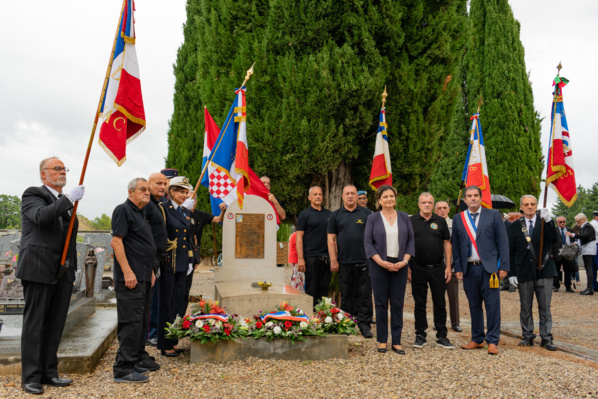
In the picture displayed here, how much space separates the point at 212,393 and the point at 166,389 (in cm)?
41

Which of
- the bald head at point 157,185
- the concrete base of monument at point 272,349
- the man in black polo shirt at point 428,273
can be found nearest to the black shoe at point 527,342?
the man in black polo shirt at point 428,273

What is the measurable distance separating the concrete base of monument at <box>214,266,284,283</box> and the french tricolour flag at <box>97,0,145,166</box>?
10.7 ft

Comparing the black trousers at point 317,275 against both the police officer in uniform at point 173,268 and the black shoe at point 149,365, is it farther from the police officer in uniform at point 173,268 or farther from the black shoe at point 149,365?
the black shoe at point 149,365

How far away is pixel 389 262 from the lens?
5.28m

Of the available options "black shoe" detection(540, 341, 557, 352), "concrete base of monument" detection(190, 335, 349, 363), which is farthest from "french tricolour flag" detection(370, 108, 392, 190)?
"concrete base of monument" detection(190, 335, 349, 363)

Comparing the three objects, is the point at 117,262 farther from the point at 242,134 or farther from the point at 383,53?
the point at 383,53

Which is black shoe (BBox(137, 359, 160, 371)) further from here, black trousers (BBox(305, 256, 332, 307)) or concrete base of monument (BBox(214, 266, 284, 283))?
concrete base of monument (BBox(214, 266, 284, 283))

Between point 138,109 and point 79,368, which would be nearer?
point 79,368

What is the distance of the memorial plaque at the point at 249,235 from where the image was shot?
7.55 m

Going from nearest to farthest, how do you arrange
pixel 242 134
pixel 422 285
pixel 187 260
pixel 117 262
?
pixel 117 262 → pixel 187 260 → pixel 422 285 → pixel 242 134

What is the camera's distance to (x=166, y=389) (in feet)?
12.8

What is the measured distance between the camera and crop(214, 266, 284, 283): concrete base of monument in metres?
7.36

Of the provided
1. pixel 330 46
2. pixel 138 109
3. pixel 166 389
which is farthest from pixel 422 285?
pixel 330 46

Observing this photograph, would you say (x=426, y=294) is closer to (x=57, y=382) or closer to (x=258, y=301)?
(x=258, y=301)
